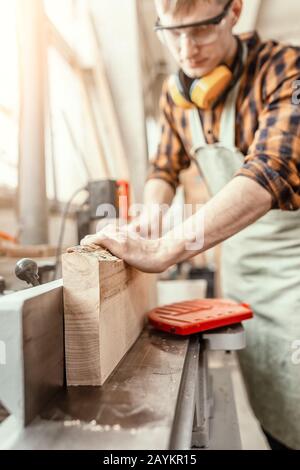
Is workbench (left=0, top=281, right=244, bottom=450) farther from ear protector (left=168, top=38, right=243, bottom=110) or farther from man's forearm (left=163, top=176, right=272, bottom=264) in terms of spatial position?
ear protector (left=168, top=38, right=243, bottom=110)

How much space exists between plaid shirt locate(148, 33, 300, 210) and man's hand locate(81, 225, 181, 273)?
0.72ft

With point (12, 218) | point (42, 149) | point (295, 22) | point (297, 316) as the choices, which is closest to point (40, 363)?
point (297, 316)

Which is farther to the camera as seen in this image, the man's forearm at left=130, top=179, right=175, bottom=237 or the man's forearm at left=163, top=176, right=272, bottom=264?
the man's forearm at left=130, top=179, right=175, bottom=237

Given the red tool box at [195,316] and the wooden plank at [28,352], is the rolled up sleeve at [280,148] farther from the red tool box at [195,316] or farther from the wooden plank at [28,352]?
the wooden plank at [28,352]

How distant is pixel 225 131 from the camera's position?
3.68ft

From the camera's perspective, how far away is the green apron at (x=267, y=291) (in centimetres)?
110

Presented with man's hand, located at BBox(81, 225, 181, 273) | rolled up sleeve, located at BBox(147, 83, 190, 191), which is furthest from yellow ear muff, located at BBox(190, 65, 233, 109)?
man's hand, located at BBox(81, 225, 181, 273)

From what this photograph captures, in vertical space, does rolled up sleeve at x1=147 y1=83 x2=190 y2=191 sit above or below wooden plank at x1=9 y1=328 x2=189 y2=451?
above

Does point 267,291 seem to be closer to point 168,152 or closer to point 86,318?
point 168,152

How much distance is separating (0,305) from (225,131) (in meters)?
0.86

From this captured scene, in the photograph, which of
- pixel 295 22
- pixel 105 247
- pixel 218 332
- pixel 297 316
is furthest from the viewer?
pixel 295 22

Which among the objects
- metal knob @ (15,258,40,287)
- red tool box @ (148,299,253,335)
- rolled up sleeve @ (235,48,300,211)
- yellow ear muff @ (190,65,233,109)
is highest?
yellow ear muff @ (190,65,233,109)

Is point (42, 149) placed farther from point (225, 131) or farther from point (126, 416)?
point (126, 416)

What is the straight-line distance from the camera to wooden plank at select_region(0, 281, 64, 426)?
0.44m
